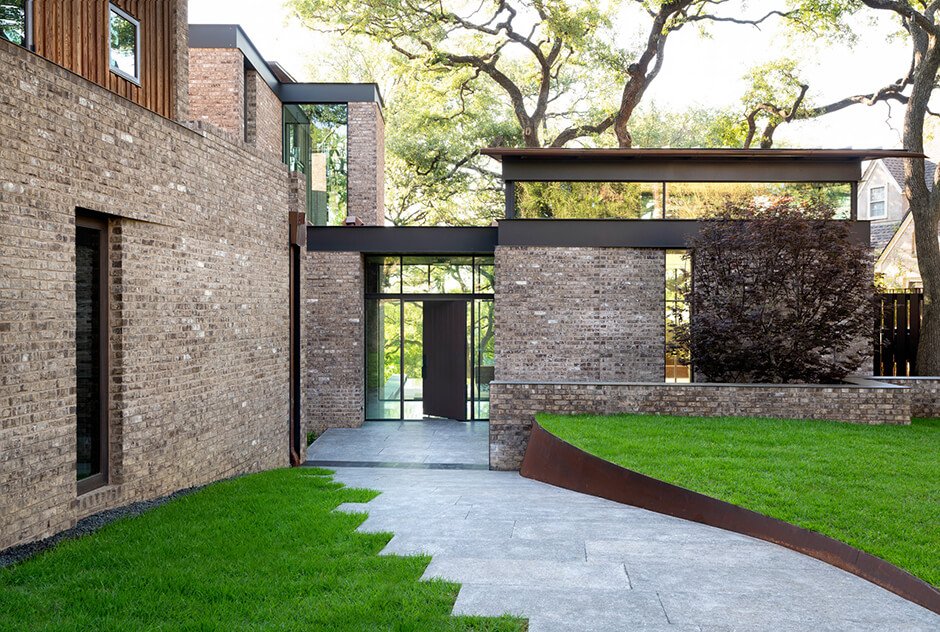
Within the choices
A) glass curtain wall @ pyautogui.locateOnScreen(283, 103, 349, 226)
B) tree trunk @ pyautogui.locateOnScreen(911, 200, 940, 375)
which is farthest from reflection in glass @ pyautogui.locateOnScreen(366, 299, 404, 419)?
tree trunk @ pyautogui.locateOnScreen(911, 200, 940, 375)

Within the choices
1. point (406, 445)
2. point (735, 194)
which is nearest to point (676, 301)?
point (735, 194)

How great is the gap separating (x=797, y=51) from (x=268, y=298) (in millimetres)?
18174

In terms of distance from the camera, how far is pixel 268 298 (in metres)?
10.4

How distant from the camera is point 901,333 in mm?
16359

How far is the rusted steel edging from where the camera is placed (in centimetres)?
510

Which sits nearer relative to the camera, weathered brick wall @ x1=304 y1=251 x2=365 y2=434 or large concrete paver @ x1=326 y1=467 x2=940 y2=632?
large concrete paver @ x1=326 y1=467 x2=940 y2=632

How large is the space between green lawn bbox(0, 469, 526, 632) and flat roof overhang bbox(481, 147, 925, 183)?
10073mm

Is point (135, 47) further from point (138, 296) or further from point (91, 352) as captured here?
point (91, 352)

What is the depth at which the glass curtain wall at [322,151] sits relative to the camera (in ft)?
58.4

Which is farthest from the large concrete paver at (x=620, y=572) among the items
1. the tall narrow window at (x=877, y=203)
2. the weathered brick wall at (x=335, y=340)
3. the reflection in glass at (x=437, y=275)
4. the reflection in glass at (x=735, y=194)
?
the tall narrow window at (x=877, y=203)

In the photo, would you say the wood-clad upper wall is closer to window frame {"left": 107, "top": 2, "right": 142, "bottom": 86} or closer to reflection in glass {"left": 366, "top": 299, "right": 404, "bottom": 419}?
window frame {"left": 107, "top": 2, "right": 142, "bottom": 86}

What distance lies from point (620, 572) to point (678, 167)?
11444 millimetres

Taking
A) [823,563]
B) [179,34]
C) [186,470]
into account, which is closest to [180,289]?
[186,470]

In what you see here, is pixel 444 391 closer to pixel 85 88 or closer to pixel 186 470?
pixel 186 470
